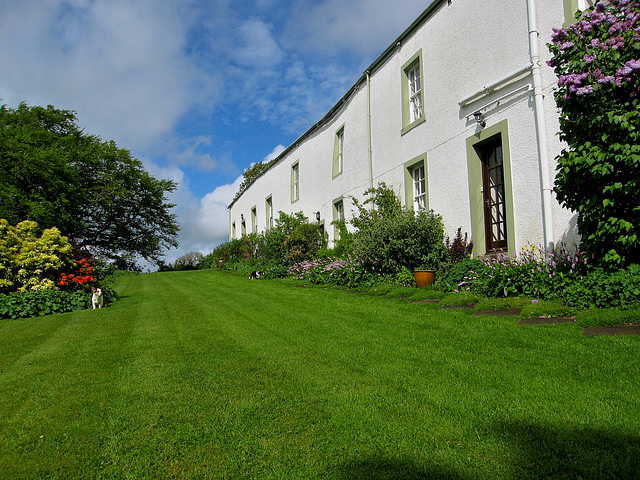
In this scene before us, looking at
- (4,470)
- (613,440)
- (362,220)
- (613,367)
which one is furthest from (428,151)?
(4,470)

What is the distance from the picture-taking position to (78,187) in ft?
74.9

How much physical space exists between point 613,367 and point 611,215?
225cm

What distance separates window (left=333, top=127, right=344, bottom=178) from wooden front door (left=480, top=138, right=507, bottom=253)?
725cm

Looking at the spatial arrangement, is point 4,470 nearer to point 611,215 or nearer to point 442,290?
point 611,215

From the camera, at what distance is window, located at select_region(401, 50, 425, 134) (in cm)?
1035

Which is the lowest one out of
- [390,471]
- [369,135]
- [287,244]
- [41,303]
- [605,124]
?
[390,471]

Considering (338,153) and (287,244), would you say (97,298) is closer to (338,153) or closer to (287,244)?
(287,244)

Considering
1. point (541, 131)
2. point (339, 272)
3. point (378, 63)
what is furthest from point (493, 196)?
point (378, 63)

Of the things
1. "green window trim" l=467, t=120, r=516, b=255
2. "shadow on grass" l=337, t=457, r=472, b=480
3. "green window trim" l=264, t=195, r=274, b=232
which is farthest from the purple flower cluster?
"green window trim" l=264, t=195, r=274, b=232

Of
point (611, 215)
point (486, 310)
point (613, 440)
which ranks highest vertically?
point (611, 215)

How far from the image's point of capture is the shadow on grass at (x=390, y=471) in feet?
6.54

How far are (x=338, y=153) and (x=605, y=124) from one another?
1130cm

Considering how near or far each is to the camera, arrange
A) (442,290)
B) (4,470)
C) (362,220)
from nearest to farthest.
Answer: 1. (4,470)
2. (442,290)
3. (362,220)

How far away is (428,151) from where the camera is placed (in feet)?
32.1
